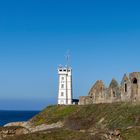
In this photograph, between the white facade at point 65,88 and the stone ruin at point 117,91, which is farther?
the white facade at point 65,88

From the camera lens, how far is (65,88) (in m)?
132

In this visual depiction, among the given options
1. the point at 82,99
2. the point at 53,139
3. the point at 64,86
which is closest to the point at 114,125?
the point at 53,139

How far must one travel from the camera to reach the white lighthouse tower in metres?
132

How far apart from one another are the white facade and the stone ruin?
18.1 m

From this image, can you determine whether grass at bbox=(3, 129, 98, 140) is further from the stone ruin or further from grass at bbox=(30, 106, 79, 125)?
grass at bbox=(30, 106, 79, 125)

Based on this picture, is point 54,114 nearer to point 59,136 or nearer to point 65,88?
point 65,88

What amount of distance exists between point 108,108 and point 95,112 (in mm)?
3961

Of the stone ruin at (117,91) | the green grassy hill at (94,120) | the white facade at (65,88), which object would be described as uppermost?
the white facade at (65,88)

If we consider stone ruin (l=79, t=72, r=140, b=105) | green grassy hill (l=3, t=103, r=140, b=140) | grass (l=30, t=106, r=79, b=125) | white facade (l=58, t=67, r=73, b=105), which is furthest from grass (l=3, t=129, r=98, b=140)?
white facade (l=58, t=67, r=73, b=105)

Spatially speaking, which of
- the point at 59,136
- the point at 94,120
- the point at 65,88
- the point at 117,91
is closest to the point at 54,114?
the point at 117,91

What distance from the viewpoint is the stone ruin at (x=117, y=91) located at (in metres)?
86.8

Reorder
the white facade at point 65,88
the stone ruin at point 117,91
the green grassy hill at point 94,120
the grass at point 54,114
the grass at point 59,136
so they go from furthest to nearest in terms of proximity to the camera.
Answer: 1. the white facade at point 65,88
2. the grass at point 54,114
3. the stone ruin at point 117,91
4. the green grassy hill at point 94,120
5. the grass at point 59,136

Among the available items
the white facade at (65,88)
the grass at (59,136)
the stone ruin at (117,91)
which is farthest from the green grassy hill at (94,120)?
the white facade at (65,88)

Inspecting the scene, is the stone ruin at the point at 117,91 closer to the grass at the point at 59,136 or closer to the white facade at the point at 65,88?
the white facade at the point at 65,88
